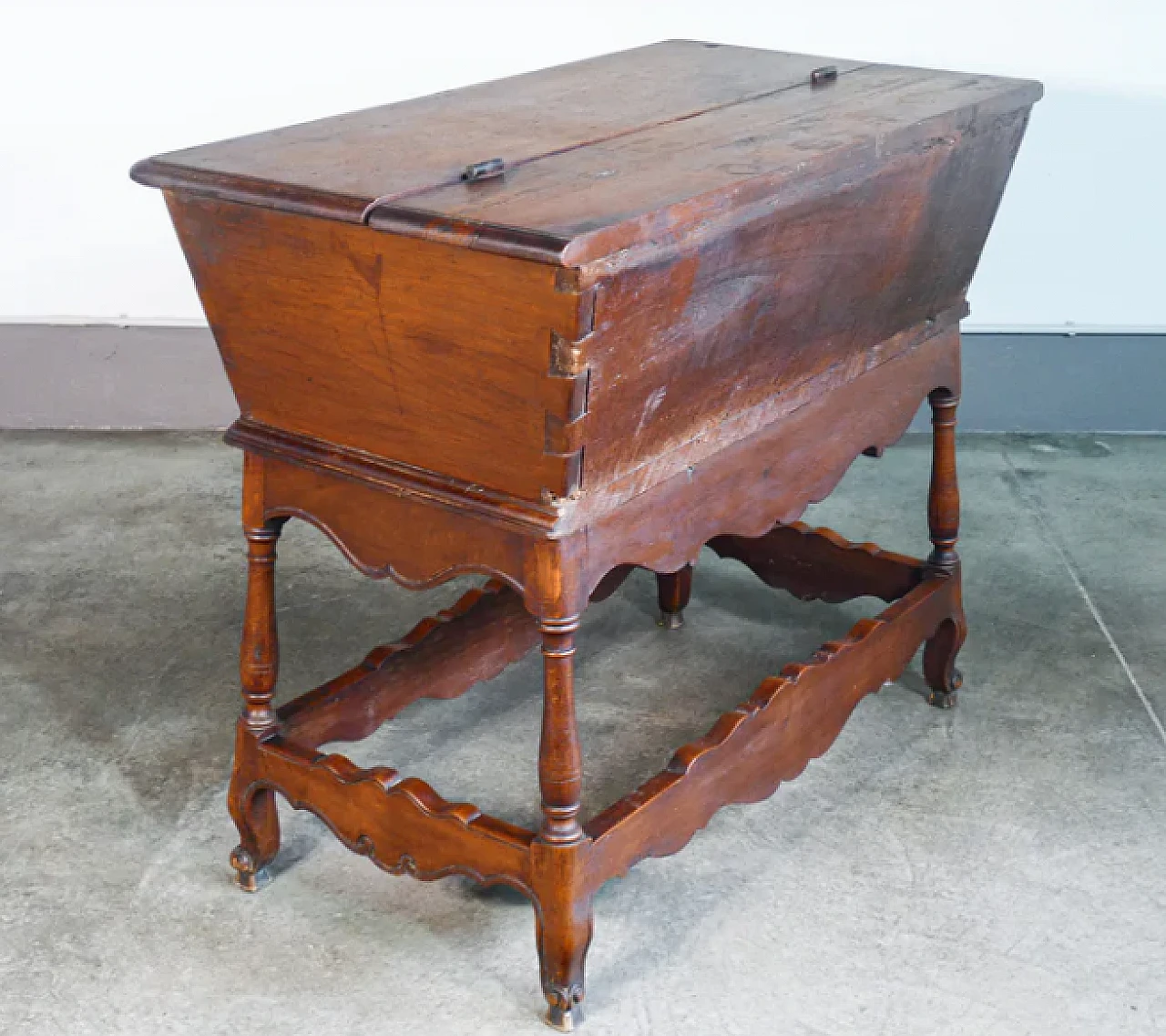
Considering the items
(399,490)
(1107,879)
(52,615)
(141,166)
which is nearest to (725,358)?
(399,490)

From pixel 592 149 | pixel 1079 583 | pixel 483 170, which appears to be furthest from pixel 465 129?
pixel 1079 583

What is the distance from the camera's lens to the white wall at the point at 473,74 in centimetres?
423

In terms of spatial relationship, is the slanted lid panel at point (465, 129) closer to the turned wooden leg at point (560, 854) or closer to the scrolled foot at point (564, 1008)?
the turned wooden leg at point (560, 854)

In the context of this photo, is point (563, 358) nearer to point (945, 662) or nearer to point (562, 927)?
point (562, 927)

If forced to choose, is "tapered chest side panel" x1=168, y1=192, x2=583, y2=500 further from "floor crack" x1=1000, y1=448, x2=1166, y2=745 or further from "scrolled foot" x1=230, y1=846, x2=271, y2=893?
"floor crack" x1=1000, y1=448, x2=1166, y2=745

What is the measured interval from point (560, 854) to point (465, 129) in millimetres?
1091

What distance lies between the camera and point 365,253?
207 centimetres

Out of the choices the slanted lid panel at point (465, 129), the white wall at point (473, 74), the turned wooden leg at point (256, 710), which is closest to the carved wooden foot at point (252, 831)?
the turned wooden leg at point (256, 710)

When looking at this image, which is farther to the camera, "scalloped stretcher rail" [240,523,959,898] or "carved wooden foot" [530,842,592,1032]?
"scalloped stretcher rail" [240,523,959,898]

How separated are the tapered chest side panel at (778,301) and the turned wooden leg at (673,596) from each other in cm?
80

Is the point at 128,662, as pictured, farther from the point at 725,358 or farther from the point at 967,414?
the point at 967,414

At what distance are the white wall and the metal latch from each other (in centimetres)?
220

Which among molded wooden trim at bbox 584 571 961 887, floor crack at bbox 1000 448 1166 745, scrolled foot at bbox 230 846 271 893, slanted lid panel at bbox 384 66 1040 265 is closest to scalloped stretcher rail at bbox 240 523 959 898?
molded wooden trim at bbox 584 571 961 887

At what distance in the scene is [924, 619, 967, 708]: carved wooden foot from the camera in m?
3.11
